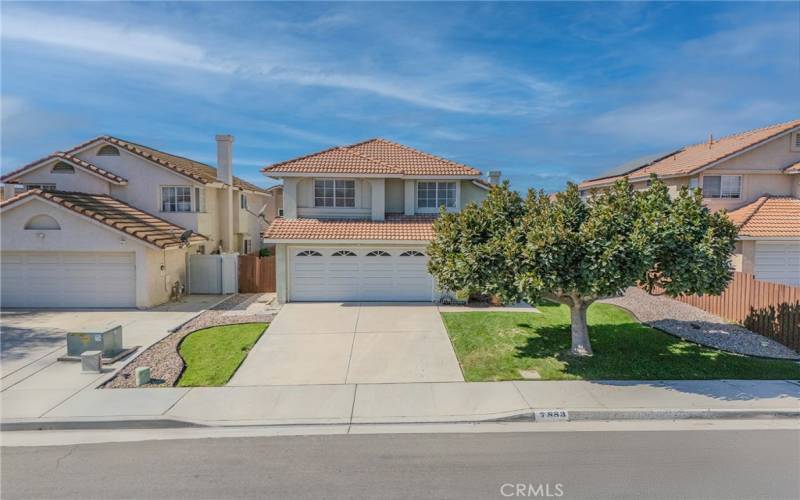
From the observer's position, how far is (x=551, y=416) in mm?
8141

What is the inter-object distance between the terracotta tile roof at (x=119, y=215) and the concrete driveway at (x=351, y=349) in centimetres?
612

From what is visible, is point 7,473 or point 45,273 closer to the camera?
point 7,473

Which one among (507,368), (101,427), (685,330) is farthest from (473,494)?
(685,330)

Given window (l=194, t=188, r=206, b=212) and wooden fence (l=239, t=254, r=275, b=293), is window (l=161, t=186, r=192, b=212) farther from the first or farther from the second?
wooden fence (l=239, t=254, r=275, b=293)

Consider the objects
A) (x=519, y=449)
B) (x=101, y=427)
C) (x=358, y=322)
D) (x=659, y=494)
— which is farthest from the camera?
(x=358, y=322)

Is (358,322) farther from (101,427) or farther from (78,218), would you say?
(78,218)

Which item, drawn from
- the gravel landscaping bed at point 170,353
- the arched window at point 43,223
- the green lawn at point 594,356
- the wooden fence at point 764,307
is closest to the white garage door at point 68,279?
the arched window at point 43,223

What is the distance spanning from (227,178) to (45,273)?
8.92 meters

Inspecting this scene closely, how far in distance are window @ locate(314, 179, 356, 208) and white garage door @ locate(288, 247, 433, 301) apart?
7.82ft

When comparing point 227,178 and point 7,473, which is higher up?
point 227,178

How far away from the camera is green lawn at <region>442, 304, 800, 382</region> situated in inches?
397

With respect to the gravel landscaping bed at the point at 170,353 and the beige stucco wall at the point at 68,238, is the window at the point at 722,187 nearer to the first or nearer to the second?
the gravel landscaping bed at the point at 170,353

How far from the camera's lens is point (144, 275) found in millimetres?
16797

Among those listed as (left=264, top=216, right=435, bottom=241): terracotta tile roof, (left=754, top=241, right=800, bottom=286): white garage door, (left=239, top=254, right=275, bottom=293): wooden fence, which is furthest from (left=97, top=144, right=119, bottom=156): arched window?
(left=754, top=241, right=800, bottom=286): white garage door
